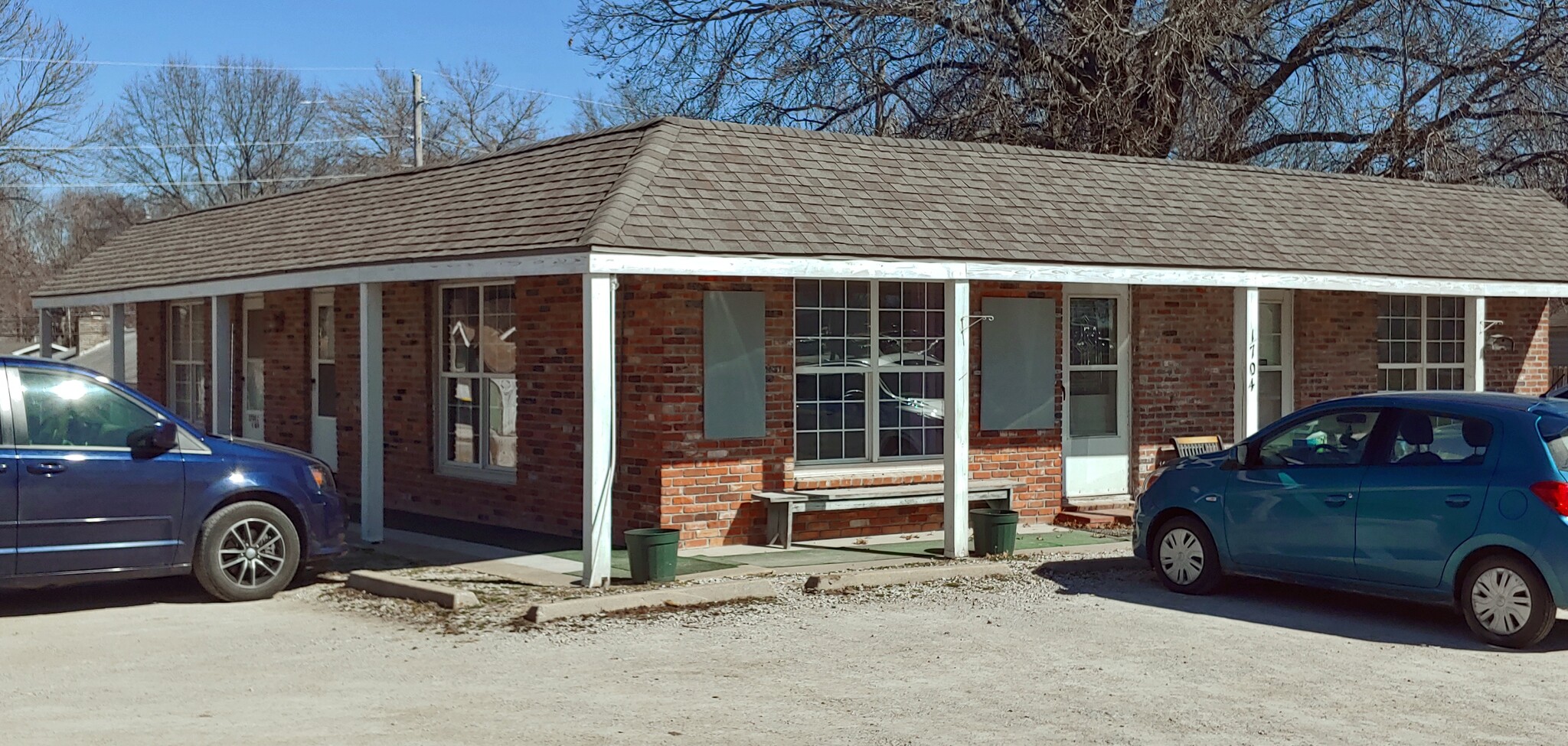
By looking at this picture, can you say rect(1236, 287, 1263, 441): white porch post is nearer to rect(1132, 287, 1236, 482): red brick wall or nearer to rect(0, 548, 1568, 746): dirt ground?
rect(1132, 287, 1236, 482): red brick wall

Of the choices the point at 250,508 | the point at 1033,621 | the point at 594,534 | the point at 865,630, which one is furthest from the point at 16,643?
the point at 1033,621

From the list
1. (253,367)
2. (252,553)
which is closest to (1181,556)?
(252,553)

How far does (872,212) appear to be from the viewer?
12539 millimetres

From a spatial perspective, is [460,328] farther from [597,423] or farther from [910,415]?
[597,423]

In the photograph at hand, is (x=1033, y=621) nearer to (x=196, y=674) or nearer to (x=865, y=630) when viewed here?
(x=865, y=630)

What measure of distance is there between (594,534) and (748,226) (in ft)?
8.72

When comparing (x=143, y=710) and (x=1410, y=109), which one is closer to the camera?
(x=143, y=710)

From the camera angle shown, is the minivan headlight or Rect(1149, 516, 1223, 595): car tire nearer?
Rect(1149, 516, 1223, 595): car tire

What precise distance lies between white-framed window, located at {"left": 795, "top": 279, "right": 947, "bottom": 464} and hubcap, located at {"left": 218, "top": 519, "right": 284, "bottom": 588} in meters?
4.66

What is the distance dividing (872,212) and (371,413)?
4.65m

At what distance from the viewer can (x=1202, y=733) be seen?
22.1ft

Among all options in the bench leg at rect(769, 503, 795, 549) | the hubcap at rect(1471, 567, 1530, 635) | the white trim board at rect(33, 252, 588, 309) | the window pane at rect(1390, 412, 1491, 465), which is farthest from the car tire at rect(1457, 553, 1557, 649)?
the white trim board at rect(33, 252, 588, 309)

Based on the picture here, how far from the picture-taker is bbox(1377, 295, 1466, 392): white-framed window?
1714cm

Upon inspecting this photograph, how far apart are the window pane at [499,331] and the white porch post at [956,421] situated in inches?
170
